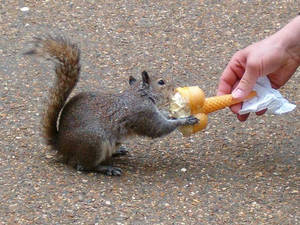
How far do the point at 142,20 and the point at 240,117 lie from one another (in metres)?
1.69

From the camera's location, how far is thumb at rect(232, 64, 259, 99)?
3307 millimetres

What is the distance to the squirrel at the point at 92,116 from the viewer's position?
3441mm

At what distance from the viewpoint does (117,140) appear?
11.5 feet

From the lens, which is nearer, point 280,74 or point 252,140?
point 280,74

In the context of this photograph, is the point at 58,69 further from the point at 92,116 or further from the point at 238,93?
the point at 238,93

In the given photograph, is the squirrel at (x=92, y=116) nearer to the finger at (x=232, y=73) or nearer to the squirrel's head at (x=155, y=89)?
the squirrel's head at (x=155, y=89)

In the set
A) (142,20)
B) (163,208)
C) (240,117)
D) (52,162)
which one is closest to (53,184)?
(52,162)

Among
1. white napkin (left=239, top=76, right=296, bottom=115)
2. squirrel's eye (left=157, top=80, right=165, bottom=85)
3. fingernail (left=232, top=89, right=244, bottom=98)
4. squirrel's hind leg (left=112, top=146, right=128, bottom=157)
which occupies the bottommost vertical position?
squirrel's hind leg (left=112, top=146, right=128, bottom=157)

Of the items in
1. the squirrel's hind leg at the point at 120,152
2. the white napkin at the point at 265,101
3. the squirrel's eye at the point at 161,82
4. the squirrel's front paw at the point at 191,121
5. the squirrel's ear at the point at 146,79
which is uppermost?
the squirrel's ear at the point at 146,79

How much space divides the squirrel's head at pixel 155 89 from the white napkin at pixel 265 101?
396 mm

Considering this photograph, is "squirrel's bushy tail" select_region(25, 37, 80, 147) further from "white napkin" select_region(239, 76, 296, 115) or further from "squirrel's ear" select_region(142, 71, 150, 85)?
"white napkin" select_region(239, 76, 296, 115)

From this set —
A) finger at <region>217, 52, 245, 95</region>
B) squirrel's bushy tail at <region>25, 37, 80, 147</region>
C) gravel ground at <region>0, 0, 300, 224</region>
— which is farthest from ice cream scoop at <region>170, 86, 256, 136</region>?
squirrel's bushy tail at <region>25, 37, 80, 147</region>

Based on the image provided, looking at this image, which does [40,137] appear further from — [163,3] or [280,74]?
[163,3]

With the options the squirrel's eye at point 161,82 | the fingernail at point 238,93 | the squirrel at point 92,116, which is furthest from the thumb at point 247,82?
the squirrel's eye at point 161,82
